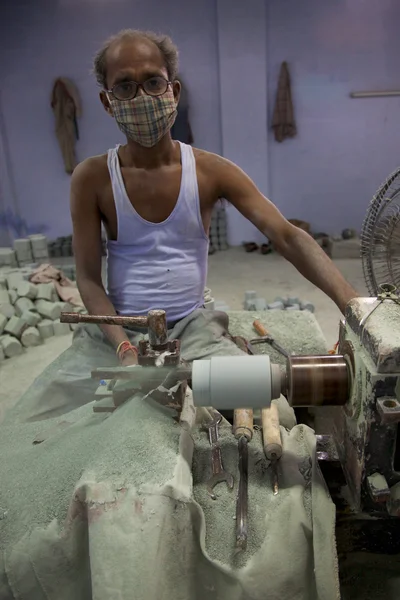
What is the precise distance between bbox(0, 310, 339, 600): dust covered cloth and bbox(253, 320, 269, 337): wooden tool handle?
3.67ft

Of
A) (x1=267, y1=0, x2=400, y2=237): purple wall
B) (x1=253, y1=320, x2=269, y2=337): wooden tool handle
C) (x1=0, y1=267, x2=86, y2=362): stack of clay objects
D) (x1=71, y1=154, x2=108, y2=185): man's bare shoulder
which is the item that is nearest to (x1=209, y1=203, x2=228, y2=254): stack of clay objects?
(x1=267, y1=0, x2=400, y2=237): purple wall

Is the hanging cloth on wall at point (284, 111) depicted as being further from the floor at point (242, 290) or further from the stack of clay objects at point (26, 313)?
the stack of clay objects at point (26, 313)

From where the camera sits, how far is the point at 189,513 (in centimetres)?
101

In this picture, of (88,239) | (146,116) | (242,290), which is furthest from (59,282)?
(146,116)

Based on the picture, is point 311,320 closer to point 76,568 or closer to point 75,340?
point 75,340

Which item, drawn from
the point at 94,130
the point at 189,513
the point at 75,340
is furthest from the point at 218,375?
the point at 94,130

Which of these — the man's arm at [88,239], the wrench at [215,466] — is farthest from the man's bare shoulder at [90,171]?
the wrench at [215,466]

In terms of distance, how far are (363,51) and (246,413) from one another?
6.38 metres

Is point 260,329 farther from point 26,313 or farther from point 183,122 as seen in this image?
point 183,122

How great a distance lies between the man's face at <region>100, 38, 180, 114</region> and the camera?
69.1 inches

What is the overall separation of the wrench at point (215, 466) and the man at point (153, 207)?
25.3 inches

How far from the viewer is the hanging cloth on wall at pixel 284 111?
631 cm

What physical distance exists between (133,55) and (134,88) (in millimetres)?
112

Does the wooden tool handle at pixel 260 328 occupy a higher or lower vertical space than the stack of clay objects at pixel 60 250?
higher
